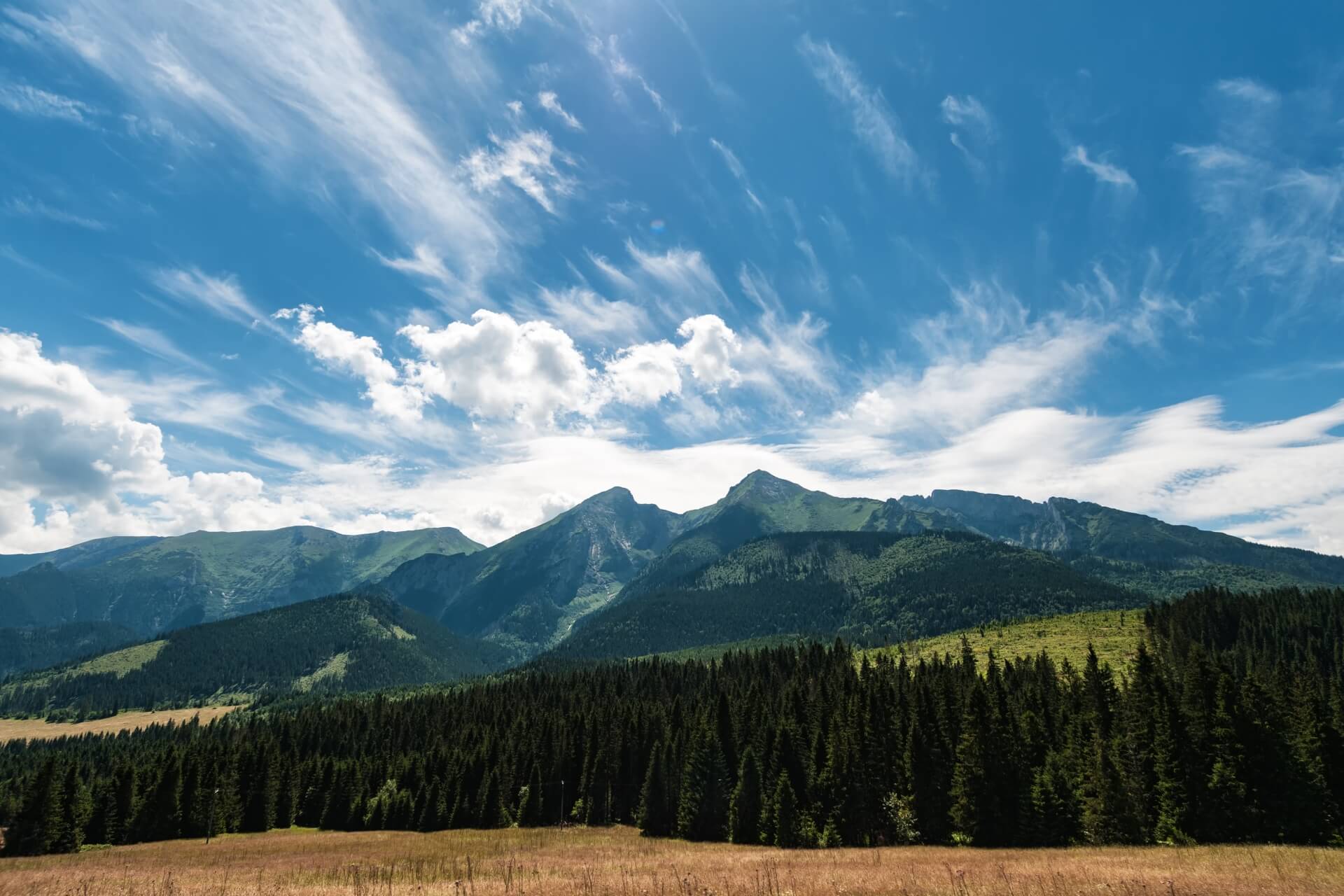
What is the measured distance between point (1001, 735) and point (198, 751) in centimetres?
14087

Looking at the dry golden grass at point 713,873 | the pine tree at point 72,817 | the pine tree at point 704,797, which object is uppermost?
the dry golden grass at point 713,873

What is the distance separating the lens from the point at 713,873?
35.8 m

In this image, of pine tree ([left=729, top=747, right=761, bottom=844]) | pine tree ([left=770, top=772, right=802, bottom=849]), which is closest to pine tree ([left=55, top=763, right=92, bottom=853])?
pine tree ([left=729, top=747, right=761, bottom=844])

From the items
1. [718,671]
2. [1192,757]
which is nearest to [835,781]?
[1192,757]

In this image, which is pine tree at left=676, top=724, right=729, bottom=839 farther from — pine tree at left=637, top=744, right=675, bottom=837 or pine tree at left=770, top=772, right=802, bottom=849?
pine tree at left=770, top=772, right=802, bottom=849

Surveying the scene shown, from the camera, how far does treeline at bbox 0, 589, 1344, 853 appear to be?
5872 centimetres

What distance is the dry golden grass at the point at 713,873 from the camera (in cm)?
2667

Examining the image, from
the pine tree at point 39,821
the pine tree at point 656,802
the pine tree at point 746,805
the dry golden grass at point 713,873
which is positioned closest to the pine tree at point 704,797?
the pine tree at point 656,802

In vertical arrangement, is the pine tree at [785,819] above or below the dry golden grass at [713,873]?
below

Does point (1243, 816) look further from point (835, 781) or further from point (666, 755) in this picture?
point (666, 755)

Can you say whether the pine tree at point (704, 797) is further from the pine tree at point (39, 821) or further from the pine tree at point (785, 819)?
the pine tree at point (39, 821)

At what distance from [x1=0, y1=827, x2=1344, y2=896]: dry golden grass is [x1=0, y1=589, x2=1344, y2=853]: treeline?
52.9ft

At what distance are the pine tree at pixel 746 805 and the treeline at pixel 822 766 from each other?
0.24m

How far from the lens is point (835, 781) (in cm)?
7775
